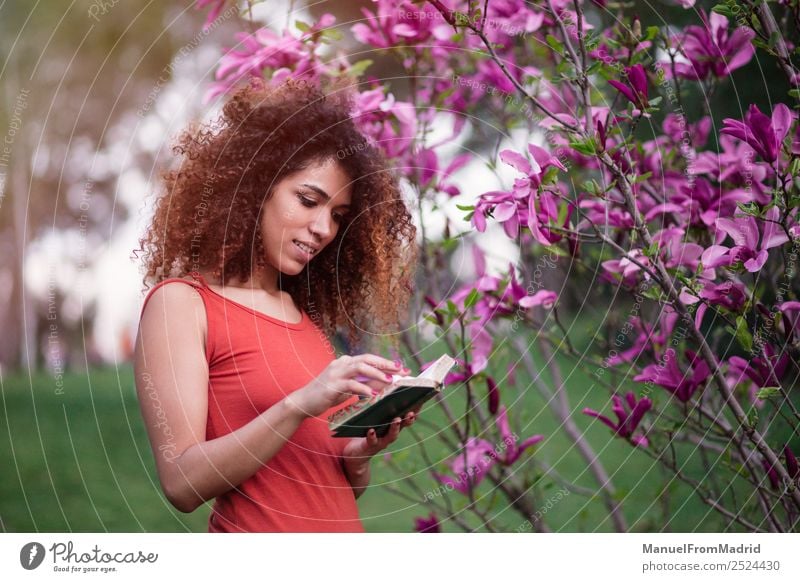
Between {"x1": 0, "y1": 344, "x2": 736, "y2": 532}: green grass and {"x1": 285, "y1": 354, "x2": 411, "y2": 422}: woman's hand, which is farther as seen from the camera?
{"x1": 0, "y1": 344, "x2": 736, "y2": 532}: green grass

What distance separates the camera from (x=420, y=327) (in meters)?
1.29

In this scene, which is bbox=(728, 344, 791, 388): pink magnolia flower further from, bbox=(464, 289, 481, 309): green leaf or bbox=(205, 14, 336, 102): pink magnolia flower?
bbox=(205, 14, 336, 102): pink magnolia flower

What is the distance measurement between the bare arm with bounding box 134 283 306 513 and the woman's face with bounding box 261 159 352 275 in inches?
5.6

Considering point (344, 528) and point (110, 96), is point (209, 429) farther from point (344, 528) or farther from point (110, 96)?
point (110, 96)

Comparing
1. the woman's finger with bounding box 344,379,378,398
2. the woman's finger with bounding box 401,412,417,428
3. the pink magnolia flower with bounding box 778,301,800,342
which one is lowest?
the pink magnolia flower with bounding box 778,301,800,342

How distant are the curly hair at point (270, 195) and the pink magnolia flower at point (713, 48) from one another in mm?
451

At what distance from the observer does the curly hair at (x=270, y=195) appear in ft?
3.29

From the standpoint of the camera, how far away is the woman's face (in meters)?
0.99

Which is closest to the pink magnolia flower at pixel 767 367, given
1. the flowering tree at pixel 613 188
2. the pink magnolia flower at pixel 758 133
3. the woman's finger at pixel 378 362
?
the flowering tree at pixel 613 188

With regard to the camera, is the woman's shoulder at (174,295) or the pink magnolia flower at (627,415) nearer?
the woman's shoulder at (174,295)

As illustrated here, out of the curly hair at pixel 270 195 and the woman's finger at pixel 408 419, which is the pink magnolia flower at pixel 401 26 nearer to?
the curly hair at pixel 270 195
